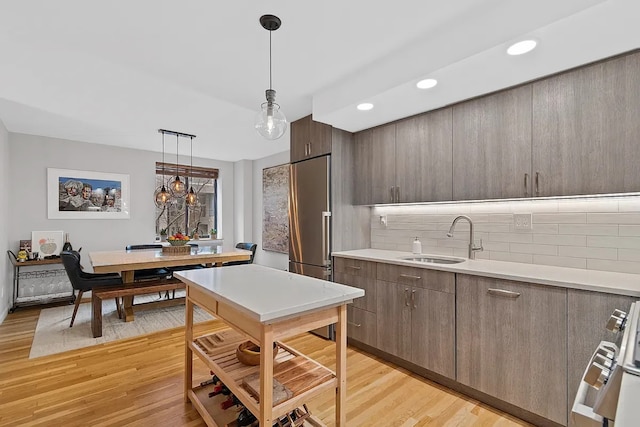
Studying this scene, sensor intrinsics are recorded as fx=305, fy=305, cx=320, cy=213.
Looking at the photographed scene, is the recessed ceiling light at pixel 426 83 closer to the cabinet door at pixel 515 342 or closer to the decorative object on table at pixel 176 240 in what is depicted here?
the cabinet door at pixel 515 342

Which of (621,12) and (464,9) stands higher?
(464,9)

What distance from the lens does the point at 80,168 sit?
4.86 meters

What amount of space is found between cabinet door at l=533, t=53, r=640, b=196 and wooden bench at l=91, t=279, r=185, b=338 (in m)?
4.14

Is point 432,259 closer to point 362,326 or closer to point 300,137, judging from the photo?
point 362,326

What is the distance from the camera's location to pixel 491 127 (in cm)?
238

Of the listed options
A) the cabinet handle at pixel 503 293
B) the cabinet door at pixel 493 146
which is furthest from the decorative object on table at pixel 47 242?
the cabinet handle at pixel 503 293

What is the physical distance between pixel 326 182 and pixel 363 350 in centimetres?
173

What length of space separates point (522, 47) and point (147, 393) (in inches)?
133

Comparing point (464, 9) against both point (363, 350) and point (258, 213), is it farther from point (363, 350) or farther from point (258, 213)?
point (258, 213)

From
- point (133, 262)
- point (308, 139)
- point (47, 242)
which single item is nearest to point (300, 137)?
point (308, 139)

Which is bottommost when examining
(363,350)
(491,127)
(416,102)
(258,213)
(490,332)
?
(363,350)

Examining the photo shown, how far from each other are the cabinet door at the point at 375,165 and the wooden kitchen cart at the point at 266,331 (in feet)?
4.98

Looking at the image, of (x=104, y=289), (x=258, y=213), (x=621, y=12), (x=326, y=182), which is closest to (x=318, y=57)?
(x=326, y=182)

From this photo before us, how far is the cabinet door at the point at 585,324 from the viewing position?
5.33ft
